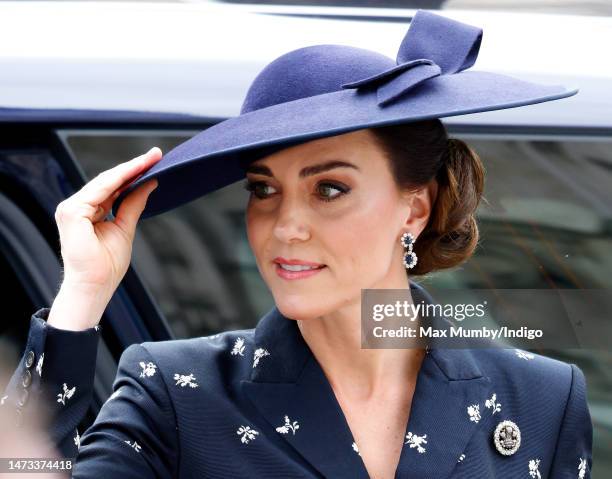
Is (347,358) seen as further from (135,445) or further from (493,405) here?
(135,445)

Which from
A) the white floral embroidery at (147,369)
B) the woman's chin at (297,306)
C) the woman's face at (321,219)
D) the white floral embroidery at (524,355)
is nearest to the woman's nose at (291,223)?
the woman's face at (321,219)

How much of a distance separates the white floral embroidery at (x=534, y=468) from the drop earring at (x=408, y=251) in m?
0.43

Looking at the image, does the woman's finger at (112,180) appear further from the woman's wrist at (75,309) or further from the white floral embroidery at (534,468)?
the white floral embroidery at (534,468)

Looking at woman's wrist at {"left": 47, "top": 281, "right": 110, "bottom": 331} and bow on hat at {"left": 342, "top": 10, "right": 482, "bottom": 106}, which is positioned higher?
bow on hat at {"left": 342, "top": 10, "right": 482, "bottom": 106}

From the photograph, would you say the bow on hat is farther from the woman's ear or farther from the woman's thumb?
the woman's thumb

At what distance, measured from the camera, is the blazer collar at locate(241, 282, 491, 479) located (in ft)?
8.69

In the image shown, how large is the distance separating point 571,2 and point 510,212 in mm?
611

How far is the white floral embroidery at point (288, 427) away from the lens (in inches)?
104

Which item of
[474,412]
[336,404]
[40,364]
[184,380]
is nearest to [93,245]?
[40,364]

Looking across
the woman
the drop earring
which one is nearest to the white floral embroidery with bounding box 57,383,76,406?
the woman

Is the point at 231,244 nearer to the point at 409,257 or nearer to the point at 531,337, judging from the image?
the point at 409,257

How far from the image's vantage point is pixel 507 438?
275cm

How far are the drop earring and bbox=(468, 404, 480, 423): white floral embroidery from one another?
0.96ft

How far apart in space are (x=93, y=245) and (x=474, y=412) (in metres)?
0.80
